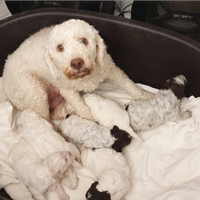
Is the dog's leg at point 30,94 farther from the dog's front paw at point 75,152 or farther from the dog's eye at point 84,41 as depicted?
the dog's eye at point 84,41

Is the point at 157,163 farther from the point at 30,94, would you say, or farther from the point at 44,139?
the point at 30,94

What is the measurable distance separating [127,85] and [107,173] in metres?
0.66

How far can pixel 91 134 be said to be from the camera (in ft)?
4.83

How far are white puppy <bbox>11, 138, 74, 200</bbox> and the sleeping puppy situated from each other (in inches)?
18.0

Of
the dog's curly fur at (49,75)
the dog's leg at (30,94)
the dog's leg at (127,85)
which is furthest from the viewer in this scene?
the dog's leg at (127,85)

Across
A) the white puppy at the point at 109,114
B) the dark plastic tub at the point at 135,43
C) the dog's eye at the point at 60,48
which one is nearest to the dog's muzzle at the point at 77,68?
the dog's eye at the point at 60,48

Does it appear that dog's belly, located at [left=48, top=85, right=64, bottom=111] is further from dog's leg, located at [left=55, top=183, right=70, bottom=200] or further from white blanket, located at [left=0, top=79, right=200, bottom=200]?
dog's leg, located at [left=55, top=183, right=70, bottom=200]

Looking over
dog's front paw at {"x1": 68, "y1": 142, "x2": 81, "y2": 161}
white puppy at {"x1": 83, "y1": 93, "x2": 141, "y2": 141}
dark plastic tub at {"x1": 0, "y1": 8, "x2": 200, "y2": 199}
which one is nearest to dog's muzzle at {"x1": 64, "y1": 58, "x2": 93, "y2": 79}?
white puppy at {"x1": 83, "y1": 93, "x2": 141, "y2": 141}

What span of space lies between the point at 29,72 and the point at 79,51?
0.49 m

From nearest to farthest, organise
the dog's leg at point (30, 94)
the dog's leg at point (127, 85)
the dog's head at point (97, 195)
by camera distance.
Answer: the dog's head at point (97, 195)
the dog's leg at point (30, 94)
the dog's leg at point (127, 85)

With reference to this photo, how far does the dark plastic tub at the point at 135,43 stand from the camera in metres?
1.58

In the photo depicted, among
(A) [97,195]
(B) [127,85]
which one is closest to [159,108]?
(B) [127,85]

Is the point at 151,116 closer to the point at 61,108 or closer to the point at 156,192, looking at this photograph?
the point at 156,192

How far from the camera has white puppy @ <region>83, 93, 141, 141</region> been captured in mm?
1468
